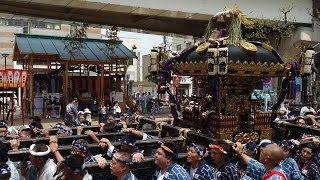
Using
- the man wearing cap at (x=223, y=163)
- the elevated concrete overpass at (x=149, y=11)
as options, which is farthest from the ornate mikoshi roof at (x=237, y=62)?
the elevated concrete overpass at (x=149, y=11)

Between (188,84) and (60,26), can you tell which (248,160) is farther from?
(60,26)

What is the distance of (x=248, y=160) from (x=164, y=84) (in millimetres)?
2499

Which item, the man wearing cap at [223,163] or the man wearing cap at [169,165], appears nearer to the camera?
the man wearing cap at [169,165]

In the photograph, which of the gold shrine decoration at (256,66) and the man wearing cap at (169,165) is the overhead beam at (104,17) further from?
the man wearing cap at (169,165)

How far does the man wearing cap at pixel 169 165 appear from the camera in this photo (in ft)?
13.5

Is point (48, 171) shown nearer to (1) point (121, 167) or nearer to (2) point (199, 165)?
(1) point (121, 167)

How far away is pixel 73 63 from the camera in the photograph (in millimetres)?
20359

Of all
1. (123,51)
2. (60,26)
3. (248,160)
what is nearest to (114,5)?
(123,51)

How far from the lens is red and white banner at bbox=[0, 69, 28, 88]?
582 inches

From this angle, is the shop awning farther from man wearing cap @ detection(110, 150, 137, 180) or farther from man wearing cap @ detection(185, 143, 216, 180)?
man wearing cap @ detection(110, 150, 137, 180)

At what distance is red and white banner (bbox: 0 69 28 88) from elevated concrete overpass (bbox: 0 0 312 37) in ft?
14.7

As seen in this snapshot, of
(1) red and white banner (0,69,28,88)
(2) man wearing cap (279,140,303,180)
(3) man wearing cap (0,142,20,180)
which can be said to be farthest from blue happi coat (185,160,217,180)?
(1) red and white banner (0,69,28,88)

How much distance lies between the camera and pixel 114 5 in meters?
19.7

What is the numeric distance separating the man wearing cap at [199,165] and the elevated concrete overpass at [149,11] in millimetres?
15374
